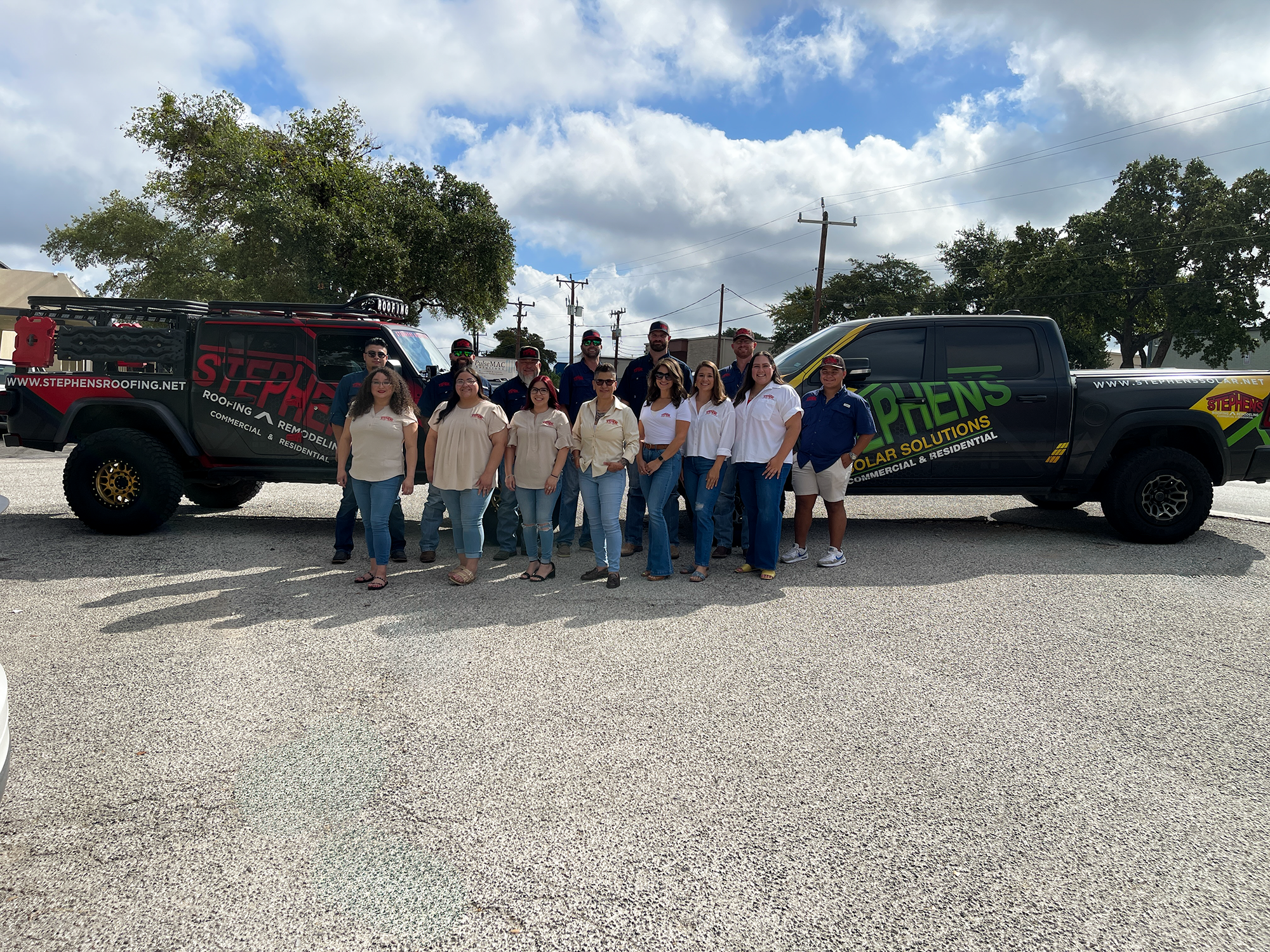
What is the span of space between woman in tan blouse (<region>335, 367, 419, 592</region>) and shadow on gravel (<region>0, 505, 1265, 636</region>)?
348mm

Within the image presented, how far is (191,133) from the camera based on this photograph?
25094mm

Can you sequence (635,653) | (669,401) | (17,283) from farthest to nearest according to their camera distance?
1. (17,283)
2. (669,401)
3. (635,653)

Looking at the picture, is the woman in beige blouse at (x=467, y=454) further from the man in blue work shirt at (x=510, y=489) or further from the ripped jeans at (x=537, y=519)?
the man in blue work shirt at (x=510, y=489)

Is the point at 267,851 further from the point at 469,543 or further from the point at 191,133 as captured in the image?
the point at 191,133

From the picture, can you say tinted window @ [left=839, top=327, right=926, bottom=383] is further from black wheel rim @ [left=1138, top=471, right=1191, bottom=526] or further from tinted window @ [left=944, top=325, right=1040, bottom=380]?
black wheel rim @ [left=1138, top=471, right=1191, bottom=526]

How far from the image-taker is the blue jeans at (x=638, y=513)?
649 centimetres

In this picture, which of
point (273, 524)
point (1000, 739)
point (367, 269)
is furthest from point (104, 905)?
point (367, 269)

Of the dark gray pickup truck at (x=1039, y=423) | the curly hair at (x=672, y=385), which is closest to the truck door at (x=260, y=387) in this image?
the curly hair at (x=672, y=385)

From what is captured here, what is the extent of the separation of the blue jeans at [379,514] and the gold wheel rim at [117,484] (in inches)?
104

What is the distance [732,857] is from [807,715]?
1193 mm

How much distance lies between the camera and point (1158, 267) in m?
34.1

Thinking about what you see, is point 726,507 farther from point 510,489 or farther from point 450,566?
point 450,566

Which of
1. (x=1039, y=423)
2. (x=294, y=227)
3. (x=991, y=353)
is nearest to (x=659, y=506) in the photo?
(x=991, y=353)

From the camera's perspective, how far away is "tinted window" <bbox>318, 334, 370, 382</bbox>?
712 cm
